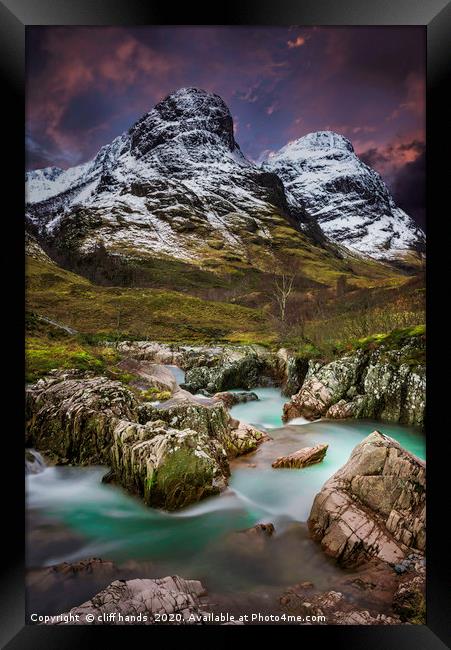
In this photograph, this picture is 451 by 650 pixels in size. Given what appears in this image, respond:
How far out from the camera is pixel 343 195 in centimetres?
282

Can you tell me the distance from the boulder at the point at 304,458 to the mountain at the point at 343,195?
183 centimetres

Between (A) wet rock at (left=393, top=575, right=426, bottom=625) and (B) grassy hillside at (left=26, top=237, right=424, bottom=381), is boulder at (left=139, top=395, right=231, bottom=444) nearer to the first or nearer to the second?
(B) grassy hillside at (left=26, top=237, right=424, bottom=381)

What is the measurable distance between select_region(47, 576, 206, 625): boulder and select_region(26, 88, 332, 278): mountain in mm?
2658

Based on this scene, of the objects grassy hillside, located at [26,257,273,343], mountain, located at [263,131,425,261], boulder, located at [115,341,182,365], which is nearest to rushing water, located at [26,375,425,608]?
boulder, located at [115,341,182,365]

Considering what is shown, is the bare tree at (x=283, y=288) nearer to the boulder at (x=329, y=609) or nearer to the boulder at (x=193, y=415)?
the boulder at (x=193, y=415)

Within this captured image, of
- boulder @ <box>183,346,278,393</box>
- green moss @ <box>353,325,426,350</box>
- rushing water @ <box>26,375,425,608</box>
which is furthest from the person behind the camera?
boulder @ <box>183,346,278,393</box>

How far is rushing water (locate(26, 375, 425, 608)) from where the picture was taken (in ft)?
7.04

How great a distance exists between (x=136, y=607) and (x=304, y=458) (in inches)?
64.5

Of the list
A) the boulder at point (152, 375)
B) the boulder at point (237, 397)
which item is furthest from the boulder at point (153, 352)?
the boulder at point (237, 397)

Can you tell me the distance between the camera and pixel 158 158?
2773 mm

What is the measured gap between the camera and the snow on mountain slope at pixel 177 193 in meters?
2.62

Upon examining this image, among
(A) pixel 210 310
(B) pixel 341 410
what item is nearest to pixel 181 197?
(A) pixel 210 310
